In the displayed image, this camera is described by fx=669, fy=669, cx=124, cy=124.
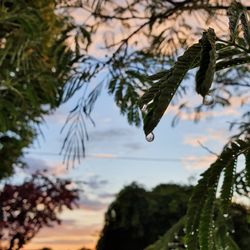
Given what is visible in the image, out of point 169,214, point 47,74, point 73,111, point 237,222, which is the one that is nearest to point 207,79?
point 73,111

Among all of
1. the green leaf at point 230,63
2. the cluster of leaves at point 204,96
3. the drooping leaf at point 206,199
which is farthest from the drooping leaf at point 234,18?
the drooping leaf at point 206,199

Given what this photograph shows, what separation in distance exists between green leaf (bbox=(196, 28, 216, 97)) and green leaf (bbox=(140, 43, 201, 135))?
59mm

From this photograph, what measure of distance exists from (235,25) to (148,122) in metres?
0.30

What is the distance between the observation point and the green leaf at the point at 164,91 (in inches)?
37.6

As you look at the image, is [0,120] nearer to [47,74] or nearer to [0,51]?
[47,74]

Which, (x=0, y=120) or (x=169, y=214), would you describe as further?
(x=169, y=214)

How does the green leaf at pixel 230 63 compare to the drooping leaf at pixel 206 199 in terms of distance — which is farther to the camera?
the drooping leaf at pixel 206 199

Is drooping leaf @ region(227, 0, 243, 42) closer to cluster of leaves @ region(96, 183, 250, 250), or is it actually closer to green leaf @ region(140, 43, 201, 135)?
green leaf @ region(140, 43, 201, 135)

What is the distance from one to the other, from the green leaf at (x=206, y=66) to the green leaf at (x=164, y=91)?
59mm

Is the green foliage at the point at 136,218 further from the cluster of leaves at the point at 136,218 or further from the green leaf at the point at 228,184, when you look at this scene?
the green leaf at the point at 228,184

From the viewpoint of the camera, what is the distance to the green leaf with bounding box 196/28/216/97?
87cm

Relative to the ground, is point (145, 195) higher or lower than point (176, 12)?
lower

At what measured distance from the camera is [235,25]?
45.3 inches

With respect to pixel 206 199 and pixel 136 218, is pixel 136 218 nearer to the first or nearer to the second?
pixel 136 218
